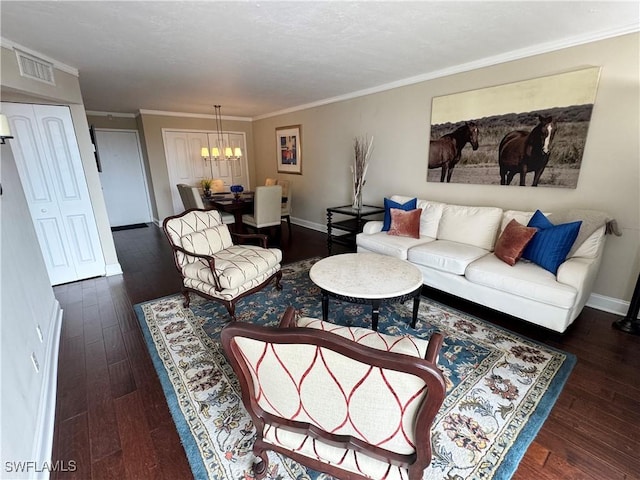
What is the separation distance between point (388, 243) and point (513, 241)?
1.20 m

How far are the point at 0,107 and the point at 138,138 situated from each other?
361cm

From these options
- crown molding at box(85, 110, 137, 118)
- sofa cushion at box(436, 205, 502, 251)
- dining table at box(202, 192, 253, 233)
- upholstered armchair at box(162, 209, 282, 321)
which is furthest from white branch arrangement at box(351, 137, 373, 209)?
crown molding at box(85, 110, 137, 118)

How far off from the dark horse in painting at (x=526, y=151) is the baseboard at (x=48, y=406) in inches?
161

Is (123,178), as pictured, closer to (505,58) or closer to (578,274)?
(505,58)

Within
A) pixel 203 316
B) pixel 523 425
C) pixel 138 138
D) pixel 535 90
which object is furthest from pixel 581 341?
pixel 138 138

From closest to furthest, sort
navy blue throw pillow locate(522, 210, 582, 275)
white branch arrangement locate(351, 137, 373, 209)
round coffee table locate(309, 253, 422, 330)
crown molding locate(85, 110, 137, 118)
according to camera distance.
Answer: round coffee table locate(309, 253, 422, 330) < navy blue throw pillow locate(522, 210, 582, 275) < white branch arrangement locate(351, 137, 373, 209) < crown molding locate(85, 110, 137, 118)

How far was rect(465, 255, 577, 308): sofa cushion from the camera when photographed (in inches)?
84.7

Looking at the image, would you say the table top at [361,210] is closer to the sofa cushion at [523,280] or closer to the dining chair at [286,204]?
the dining chair at [286,204]

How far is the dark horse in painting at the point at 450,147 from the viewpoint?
331cm

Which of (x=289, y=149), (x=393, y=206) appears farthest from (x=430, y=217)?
(x=289, y=149)

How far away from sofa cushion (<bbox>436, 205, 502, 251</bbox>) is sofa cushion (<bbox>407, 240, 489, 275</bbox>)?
0.30 feet

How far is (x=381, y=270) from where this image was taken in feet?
8.10

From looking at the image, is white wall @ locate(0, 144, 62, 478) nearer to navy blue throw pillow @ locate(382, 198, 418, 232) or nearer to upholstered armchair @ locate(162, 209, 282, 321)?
upholstered armchair @ locate(162, 209, 282, 321)

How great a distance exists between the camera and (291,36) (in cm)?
239
